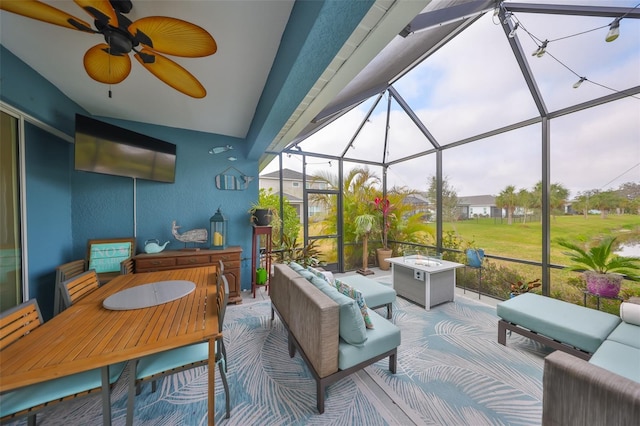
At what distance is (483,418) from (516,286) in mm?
2359

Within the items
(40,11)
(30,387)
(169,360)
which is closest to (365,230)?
(169,360)

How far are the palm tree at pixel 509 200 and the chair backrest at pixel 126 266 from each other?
5509mm

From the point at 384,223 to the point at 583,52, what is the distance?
12.2 ft

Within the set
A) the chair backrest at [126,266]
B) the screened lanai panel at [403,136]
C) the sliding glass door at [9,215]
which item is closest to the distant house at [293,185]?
the screened lanai panel at [403,136]

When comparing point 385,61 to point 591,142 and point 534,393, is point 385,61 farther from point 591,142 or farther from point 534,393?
point 534,393

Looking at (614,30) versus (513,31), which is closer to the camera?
(614,30)

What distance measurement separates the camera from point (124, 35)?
4.36 feet

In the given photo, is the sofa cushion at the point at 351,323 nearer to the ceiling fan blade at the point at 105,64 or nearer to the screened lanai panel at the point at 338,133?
the ceiling fan blade at the point at 105,64

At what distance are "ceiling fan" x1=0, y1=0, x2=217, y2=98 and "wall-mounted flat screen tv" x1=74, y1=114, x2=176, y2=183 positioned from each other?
1188mm

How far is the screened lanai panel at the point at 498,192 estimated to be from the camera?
3.15 m

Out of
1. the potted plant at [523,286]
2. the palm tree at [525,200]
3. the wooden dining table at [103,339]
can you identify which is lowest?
the potted plant at [523,286]

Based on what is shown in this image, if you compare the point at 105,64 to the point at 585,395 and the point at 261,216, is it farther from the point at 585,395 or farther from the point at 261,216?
the point at 585,395

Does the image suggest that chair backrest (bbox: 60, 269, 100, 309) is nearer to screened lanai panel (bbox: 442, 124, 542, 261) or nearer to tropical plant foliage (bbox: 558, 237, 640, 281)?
tropical plant foliage (bbox: 558, 237, 640, 281)

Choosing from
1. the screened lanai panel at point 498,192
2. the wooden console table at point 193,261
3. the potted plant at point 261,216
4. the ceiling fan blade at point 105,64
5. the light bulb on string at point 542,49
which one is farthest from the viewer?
the potted plant at point 261,216
